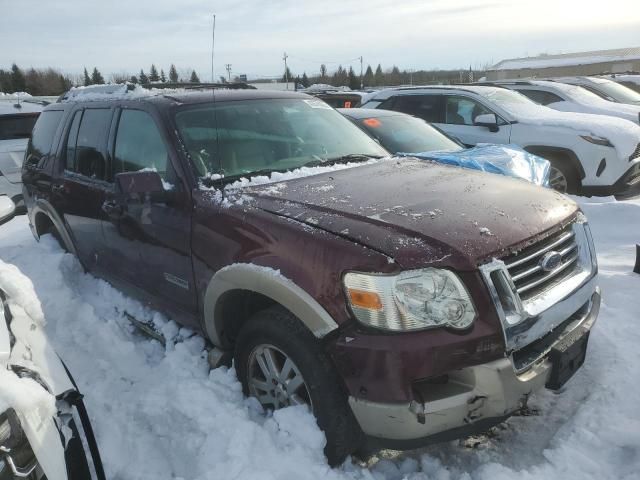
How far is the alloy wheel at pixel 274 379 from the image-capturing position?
244 cm

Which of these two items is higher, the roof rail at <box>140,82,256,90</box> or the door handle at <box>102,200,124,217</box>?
the roof rail at <box>140,82,256,90</box>

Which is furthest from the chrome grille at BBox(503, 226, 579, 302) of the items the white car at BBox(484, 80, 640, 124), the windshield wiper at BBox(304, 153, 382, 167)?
the white car at BBox(484, 80, 640, 124)

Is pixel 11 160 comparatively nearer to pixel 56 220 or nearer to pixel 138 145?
pixel 56 220

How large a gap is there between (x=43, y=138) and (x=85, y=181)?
1.27 m

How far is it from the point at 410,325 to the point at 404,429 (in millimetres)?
413

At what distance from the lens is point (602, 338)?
3.27 m

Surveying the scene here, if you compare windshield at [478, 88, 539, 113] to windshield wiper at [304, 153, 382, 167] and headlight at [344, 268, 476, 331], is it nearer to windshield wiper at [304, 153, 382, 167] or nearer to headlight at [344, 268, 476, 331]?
windshield wiper at [304, 153, 382, 167]

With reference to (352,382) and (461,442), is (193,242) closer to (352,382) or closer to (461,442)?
(352,382)

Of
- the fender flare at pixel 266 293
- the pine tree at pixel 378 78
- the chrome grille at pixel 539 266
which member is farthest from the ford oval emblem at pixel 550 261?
the pine tree at pixel 378 78

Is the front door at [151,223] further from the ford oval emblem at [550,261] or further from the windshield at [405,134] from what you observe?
the windshield at [405,134]

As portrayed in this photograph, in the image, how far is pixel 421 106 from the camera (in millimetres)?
8750

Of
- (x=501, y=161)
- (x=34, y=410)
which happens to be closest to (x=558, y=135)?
(x=501, y=161)

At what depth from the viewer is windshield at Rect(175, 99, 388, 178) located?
311 cm

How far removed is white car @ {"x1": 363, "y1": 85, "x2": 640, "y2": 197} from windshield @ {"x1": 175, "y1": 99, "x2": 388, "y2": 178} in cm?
453
